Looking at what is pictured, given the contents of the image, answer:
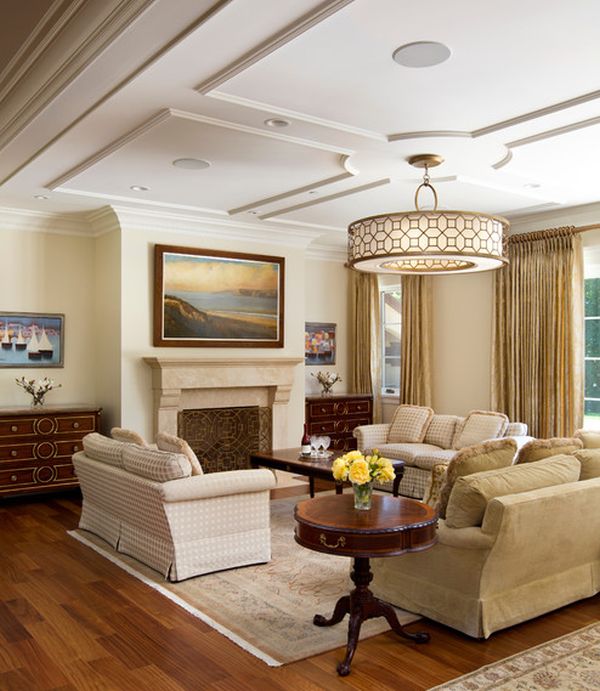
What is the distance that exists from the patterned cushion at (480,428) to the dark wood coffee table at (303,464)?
→ 95 centimetres

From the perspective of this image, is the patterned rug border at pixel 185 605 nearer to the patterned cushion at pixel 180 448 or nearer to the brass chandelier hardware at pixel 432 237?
the patterned cushion at pixel 180 448

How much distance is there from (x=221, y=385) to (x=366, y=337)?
268cm

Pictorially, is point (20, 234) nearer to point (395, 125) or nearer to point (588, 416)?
point (395, 125)

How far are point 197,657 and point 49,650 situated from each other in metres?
0.77

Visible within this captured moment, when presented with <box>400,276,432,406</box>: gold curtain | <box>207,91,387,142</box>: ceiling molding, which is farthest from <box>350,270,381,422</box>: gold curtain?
<box>207,91,387,142</box>: ceiling molding

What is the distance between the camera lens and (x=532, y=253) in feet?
25.3

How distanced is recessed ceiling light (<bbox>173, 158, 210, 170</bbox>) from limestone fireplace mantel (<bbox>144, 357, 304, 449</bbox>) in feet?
7.92

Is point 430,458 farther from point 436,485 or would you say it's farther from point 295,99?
point 295,99

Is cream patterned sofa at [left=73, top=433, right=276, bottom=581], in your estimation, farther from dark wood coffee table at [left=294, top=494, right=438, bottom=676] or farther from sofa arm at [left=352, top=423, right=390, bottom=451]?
sofa arm at [left=352, top=423, right=390, bottom=451]

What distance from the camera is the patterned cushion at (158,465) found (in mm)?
4582

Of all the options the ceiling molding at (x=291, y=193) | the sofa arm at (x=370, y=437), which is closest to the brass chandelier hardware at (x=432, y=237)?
the ceiling molding at (x=291, y=193)

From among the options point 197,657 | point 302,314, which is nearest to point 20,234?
point 302,314

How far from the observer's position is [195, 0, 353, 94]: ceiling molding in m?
3.10

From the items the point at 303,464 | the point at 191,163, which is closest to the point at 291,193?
the point at 191,163
